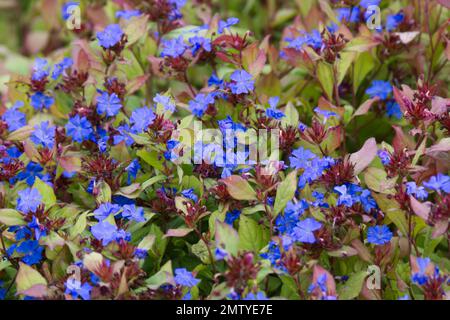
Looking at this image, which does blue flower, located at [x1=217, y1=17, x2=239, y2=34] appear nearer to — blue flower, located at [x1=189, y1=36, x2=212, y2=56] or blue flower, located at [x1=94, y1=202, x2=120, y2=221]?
blue flower, located at [x1=189, y1=36, x2=212, y2=56]

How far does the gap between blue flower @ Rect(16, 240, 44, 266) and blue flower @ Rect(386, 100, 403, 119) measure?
113 cm

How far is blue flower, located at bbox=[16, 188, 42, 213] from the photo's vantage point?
1.62m

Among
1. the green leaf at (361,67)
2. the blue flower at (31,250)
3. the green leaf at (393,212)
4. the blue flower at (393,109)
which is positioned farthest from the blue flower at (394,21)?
the blue flower at (31,250)

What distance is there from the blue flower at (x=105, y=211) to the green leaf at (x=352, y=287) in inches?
22.2

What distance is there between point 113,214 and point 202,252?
0.24 m

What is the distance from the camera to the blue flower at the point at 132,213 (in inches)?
63.7

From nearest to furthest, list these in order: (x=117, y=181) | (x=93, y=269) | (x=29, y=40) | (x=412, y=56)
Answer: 1. (x=93, y=269)
2. (x=117, y=181)
3. (x=412, y=56)
4. (x=29, y=40)

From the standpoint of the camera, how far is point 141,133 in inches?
67.6

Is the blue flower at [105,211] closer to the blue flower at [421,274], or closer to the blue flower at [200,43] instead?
the blue flower at [200,43]

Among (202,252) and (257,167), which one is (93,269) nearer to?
(202,252)

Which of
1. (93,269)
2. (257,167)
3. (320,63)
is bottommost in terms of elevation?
(93,269)

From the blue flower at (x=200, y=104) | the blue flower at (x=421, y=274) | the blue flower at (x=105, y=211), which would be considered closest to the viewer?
the blue flower at (x=421, y=274)
